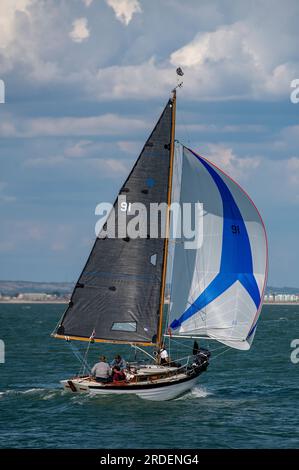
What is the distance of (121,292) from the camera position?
4284cm

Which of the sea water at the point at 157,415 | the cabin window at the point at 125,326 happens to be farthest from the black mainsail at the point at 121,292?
the sea water at the point at 157,415

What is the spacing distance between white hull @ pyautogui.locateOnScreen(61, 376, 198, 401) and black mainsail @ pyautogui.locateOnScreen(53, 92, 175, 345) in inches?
83.5

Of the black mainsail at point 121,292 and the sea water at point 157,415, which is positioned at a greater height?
the black mainsail at point 121,292

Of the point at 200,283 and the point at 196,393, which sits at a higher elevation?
the point at 200,283

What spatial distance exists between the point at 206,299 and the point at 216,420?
6.31 meters

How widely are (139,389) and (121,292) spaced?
4357 mm

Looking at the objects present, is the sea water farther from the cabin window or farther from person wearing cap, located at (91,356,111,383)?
the cabin window

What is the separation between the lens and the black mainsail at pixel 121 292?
42.7 meters
